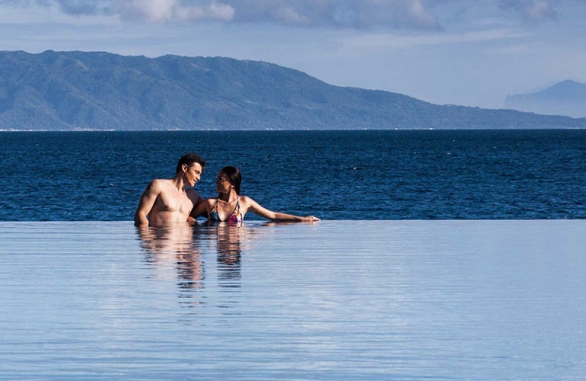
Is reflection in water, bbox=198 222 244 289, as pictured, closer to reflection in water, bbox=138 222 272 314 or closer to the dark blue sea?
reflection in water, bbox=138 222 272 314

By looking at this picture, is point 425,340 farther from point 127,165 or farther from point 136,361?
point 127,165

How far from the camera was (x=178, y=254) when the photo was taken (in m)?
12.7

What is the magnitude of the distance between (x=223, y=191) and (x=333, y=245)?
94.6 inches

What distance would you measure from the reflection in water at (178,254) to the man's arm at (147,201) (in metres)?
0.16

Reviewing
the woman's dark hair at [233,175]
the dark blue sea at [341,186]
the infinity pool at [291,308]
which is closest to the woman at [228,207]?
the woman's dark hair at [233,175]

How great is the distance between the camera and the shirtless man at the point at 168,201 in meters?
15.5

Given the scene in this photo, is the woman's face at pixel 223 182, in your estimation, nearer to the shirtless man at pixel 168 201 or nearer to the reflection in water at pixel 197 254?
the shirtless man at pixel 168 201

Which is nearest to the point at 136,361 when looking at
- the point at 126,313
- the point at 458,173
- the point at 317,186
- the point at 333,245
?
the point at 126,313

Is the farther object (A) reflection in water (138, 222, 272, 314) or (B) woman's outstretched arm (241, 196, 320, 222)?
(B) woman's outstretched arm (241, 196, 320, 222)

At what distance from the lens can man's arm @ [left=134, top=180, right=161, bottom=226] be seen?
51.5 ft

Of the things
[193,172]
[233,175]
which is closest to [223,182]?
[233,175]

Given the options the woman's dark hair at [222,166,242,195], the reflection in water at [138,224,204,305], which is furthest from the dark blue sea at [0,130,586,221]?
the woman's dark hair at [222,166,242,195]

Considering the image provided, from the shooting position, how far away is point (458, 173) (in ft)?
276

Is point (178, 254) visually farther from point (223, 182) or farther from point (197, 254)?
point (223, 182)
